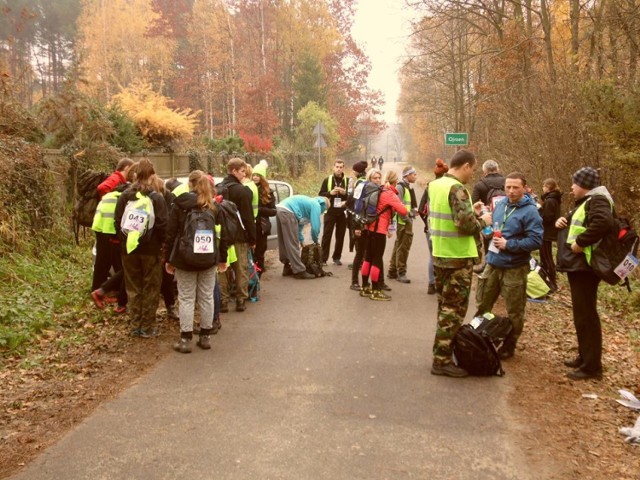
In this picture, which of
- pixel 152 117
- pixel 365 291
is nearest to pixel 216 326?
pixel 365 291

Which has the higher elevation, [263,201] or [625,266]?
[263,201]

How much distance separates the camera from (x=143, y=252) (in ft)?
21.8

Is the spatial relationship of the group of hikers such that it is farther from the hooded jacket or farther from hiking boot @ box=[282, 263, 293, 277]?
hiking boot @ box=[282, 263, 293, 277]

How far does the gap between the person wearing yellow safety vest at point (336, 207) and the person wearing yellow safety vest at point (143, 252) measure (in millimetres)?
4810

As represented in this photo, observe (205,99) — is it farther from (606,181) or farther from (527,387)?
(527,387)

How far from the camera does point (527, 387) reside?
5.47 metres

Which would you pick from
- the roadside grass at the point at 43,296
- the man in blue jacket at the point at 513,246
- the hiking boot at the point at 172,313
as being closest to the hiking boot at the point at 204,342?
the hiking boot at the point at 172,313

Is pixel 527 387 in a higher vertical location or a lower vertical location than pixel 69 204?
lower

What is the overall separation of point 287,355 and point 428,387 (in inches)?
63.8

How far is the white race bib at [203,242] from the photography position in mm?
6105

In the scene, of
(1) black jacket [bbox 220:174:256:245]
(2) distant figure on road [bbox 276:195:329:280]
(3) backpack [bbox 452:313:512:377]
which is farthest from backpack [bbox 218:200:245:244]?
(3) backpack [bbox 452:313:512:377]

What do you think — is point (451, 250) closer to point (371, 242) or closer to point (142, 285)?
point (371, 242)

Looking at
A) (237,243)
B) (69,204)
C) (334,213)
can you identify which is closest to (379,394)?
(237,243)

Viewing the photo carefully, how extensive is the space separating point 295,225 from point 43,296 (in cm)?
423
